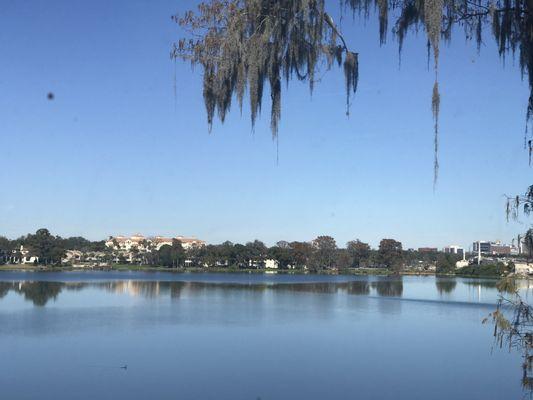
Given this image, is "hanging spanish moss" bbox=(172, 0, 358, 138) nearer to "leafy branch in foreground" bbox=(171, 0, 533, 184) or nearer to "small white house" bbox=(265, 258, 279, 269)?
"leafy branch in foreground" bbox=(171, 0, 533, 184)

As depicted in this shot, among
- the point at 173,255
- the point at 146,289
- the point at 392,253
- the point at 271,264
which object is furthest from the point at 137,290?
the point at 392,253

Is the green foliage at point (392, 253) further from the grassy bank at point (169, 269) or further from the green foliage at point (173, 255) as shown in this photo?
the green foliage at point (173, 255)

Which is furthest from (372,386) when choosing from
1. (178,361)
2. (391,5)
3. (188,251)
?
(188,251)

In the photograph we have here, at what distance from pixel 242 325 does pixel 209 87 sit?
16.3 metres

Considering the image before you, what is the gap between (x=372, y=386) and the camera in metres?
12.0

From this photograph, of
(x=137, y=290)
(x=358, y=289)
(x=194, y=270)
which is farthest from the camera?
(x=194, y=270)

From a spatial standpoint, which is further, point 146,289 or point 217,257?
point 217,257

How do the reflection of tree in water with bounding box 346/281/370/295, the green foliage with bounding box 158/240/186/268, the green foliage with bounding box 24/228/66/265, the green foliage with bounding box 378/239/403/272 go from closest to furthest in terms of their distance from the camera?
1. the reflection of tree in water with bounding box 346/281/370/295
2. the green foliage with bounding box 24/228/66/265
3. the green foliage with bounding box 158/240/186/268
4. the green foliage with bounding box 378/239/403/272

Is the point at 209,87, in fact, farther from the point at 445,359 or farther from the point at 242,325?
the point at 242,325

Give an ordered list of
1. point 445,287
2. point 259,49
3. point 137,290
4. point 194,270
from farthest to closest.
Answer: point 194,270 → point 445,287 → point 137,290 → point 259,49

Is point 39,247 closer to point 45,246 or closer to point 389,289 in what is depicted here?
point 45,246

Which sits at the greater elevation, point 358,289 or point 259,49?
point 259,49

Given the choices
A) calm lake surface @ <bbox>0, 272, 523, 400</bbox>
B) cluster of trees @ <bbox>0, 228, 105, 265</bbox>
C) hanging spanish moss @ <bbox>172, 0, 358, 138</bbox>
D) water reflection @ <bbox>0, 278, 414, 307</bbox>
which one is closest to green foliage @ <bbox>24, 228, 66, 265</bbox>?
cluster of trees @ <bbox>0, 228, 105, 265</bbox>

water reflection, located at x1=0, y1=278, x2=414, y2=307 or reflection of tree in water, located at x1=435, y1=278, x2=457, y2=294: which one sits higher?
water reflection, located at x1=0, y1=278, x2=414, y2=307
